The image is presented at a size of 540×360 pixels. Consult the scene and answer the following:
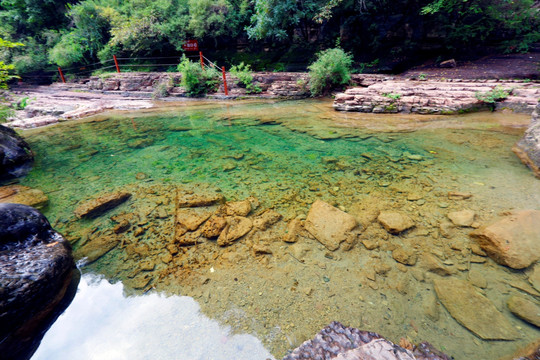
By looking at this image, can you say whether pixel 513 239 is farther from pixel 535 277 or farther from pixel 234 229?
pixel 234 229

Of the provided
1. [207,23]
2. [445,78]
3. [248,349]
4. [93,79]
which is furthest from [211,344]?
[93,79]

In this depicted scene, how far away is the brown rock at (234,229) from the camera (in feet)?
9.03

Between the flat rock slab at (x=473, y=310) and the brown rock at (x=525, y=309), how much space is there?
126 mm

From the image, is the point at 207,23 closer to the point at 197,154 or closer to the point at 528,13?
the point at 197,154

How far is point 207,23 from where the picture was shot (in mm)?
13336

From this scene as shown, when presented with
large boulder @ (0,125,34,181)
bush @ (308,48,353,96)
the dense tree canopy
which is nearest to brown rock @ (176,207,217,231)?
large boulder @ (0,125,34,181)

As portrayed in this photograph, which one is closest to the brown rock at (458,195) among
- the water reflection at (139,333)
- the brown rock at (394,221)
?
the brown rock at (394,221)

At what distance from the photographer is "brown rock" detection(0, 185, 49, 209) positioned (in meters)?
3.40

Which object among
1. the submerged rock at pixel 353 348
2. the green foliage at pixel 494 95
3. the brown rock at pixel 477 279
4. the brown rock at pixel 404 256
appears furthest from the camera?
the green foliage at pixel 494 95

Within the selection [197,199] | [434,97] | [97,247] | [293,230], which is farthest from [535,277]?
[434,97]

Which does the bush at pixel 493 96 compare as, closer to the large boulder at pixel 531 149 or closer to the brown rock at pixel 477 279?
the large boulder at pixel 531 149

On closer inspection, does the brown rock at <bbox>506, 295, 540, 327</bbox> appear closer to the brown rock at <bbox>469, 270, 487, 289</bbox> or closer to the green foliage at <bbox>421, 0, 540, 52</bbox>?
the brown rock at <bbox>469, 270, 487, 289</bbox>

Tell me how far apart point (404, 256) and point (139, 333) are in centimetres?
264

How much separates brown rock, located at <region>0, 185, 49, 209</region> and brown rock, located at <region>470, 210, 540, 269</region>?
5.97 m
